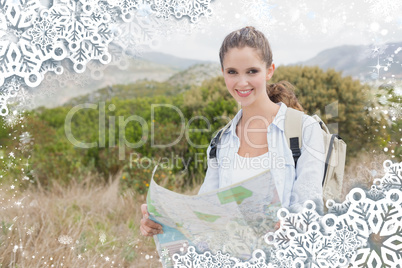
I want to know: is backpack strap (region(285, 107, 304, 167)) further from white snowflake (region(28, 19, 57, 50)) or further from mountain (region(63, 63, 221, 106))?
mountain (region(63, 63, 221, 106))

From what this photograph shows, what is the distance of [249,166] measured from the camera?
221cm

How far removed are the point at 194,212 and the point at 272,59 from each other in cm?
99

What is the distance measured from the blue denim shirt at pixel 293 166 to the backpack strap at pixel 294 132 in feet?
0.07

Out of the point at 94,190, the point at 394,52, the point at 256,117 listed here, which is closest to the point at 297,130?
the point at 256,117

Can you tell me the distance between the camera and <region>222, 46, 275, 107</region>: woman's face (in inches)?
82.7

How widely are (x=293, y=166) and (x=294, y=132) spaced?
0.59ft

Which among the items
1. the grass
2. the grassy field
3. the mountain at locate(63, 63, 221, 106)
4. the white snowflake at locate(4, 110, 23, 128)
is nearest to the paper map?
the grassy field

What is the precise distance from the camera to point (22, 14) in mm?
2758

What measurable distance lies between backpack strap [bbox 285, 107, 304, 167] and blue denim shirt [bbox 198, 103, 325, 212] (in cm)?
2

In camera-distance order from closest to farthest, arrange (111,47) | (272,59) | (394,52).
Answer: (272,59) < (394,52) < (111,47)

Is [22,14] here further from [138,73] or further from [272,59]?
[138,73]

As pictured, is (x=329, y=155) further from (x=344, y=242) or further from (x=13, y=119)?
(x=13, y=119)

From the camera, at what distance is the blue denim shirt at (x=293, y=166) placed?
1.97m

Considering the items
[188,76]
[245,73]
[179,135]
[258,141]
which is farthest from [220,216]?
[188,76]
